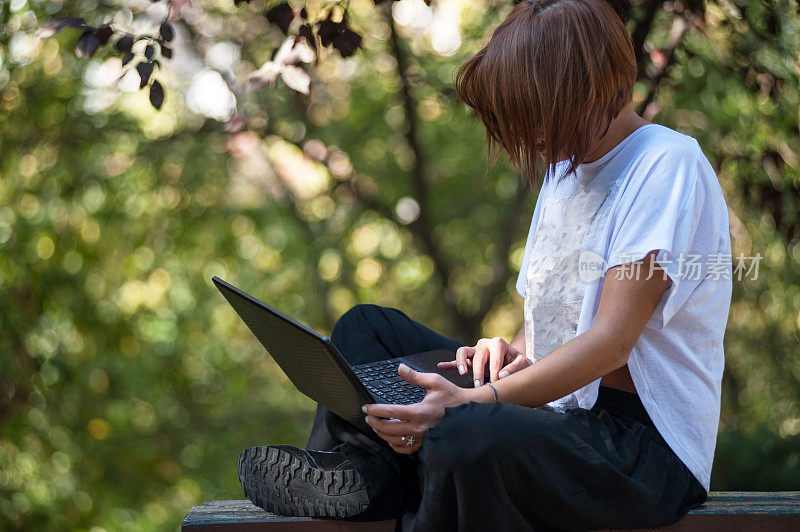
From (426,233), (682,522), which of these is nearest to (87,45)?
(682,522)

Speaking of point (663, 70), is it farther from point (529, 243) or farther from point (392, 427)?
point (392, 427)

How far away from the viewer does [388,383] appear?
150 cm

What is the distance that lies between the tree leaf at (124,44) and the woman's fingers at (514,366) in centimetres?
103

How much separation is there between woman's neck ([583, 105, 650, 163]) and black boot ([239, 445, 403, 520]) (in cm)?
71

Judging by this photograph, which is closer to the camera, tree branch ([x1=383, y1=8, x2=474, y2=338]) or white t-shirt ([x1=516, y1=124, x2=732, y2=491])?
white t-shirt ([x1=516, y1=124, x2=732, y2=491])

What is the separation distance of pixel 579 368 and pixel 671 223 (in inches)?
10.9

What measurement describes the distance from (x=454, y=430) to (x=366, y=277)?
3.54 meters

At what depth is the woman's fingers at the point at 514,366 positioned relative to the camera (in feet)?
5.05

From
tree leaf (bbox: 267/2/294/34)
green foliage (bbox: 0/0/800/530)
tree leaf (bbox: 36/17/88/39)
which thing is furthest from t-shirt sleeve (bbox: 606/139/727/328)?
green foliage (bbox: 0/0/800/530)

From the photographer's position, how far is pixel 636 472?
1.29 metres

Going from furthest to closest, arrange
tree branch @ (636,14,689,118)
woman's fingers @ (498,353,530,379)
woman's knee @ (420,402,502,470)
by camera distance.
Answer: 1. tree branch @ (636,14,689,118)
2. woman's fingers @ (498,353,530,379)
3. woman's knee @ (420,402,502,470)

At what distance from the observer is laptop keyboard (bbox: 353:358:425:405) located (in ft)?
4.69

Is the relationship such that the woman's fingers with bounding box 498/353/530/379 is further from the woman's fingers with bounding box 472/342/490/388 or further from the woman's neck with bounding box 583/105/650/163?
the woman's neck with bounding box 583/105/650/163

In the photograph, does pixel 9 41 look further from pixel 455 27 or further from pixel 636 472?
pixel 636 472
